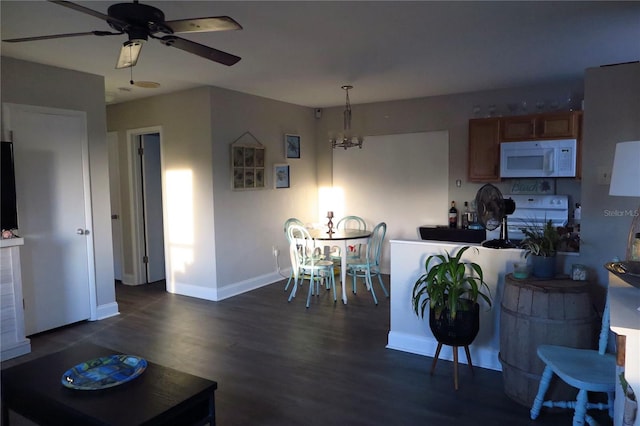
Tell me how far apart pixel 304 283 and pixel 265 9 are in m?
3.67

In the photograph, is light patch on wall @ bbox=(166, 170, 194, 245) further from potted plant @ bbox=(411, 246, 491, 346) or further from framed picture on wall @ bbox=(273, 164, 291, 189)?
potted plant @ bbox=(411, 246, 491, 346)

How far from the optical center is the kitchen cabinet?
5.04 metres

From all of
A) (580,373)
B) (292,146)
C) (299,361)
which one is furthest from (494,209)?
(292,146)

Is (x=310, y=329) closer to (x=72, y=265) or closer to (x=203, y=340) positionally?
(x=203, y=340)

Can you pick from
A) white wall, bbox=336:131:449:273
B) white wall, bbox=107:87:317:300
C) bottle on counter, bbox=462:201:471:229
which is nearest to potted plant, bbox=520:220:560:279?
bottle on counter, bbox=462:201:471:229

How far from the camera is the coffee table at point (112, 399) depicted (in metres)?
1.79

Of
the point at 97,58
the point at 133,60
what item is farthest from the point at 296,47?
the point at 97,58

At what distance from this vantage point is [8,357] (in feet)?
11.1

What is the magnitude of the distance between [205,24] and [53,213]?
276cm

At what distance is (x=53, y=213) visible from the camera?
395cm

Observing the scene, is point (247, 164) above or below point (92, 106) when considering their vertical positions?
below

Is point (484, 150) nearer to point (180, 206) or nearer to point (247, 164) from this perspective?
point (247, 164)
